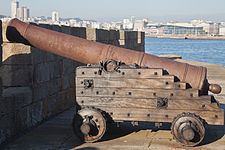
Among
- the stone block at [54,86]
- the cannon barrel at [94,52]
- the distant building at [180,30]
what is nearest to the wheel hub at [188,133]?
the cannon barrel at [94,52]

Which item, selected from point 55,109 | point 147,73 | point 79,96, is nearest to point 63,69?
point 55,109

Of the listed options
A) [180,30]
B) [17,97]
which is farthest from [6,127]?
[180,30]

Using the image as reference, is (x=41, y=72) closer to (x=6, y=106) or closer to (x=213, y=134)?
(x=6, y=106)

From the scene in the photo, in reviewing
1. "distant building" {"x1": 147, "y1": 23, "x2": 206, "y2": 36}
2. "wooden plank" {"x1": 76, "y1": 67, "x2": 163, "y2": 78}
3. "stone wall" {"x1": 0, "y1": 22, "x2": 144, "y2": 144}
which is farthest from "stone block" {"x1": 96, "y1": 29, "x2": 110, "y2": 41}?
"distant building" {"x1": 147, "y1": 23, "x2": 206, "y2": 36}

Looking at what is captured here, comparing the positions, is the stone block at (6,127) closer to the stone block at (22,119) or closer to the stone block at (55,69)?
the stone block at (22,119)

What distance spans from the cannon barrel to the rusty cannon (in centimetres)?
1

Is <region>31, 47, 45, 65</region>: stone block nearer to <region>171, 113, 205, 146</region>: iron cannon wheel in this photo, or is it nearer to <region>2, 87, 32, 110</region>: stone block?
<region>2, 87, 32, 110</region>: stone block

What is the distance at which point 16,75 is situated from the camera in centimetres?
587

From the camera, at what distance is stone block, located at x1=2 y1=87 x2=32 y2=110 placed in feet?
17.6

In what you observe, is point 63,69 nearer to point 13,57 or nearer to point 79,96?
point 13,57

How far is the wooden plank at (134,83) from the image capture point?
5.03 meters

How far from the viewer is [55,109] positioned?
276 inches

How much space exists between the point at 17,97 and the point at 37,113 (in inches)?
30.3

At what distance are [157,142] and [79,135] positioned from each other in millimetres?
1020
